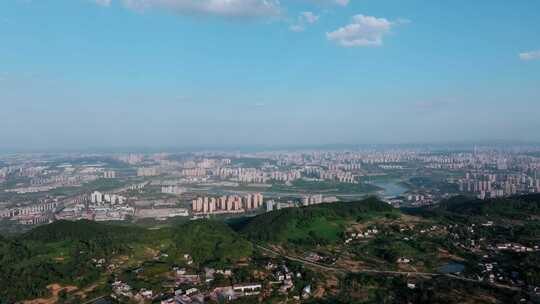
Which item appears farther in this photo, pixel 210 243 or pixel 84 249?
pixel 210 243

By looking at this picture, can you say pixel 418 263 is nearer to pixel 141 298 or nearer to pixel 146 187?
pixel 141 298

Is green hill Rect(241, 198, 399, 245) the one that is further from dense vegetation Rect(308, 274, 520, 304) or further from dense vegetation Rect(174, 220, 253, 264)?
dense vegetation Rect(308, 274, 520, 304)

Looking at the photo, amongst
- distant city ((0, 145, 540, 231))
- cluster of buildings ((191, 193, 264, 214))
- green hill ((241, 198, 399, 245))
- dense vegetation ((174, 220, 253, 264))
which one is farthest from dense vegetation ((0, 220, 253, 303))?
cluster of buildings ((191, 193, 264, 214))

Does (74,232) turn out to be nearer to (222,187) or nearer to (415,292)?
(415,292)

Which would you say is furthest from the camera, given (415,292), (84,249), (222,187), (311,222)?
(222,187)

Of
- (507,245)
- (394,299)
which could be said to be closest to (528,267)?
(507,245)

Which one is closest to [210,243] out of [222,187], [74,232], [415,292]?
[74,232]

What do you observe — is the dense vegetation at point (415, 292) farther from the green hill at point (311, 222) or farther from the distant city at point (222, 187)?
the distant city at point (222, 187)
